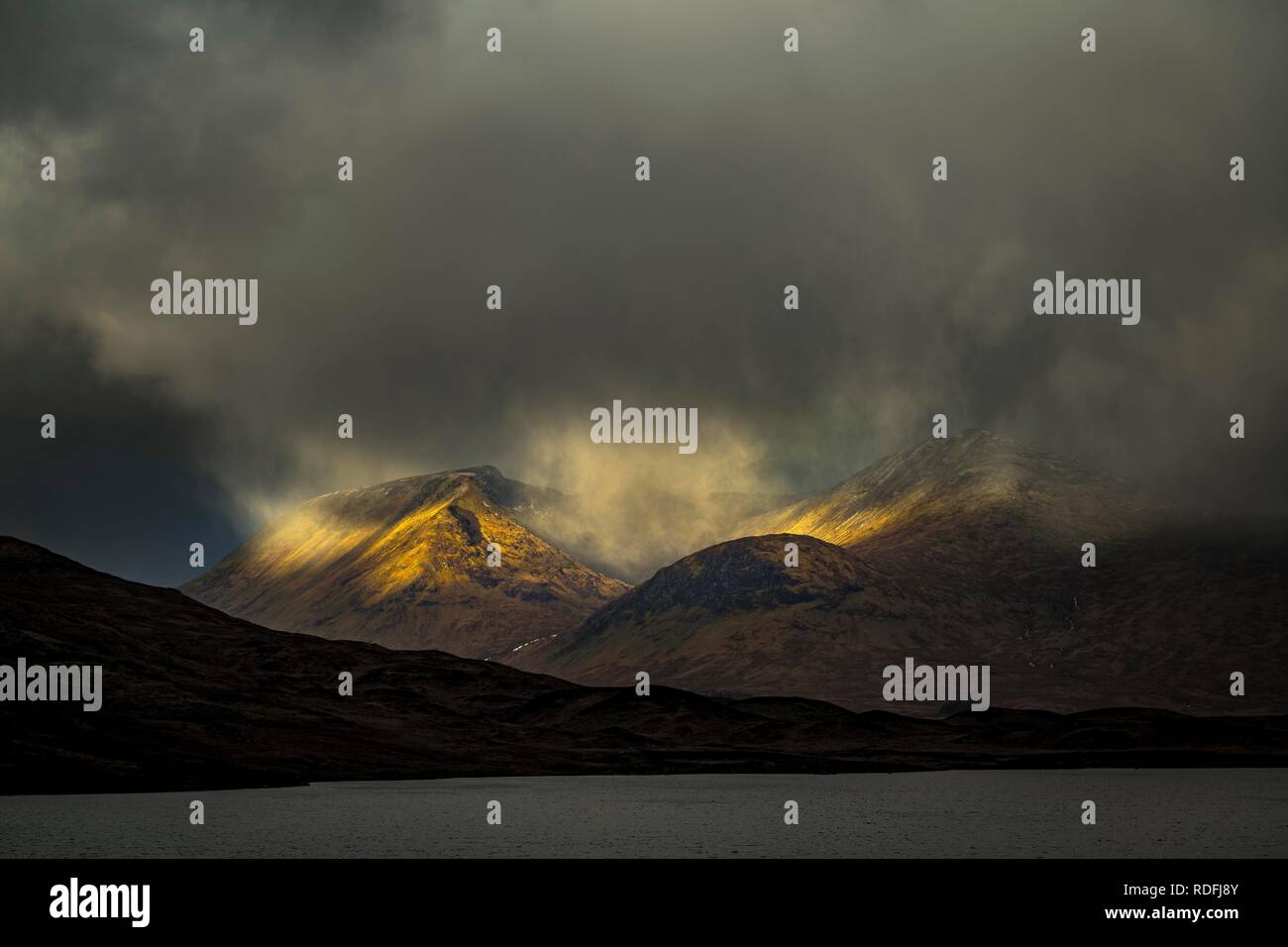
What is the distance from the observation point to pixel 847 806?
143125 mm

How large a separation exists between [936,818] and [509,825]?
1544 inches

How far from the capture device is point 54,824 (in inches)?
4173
